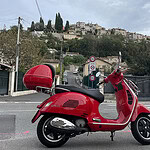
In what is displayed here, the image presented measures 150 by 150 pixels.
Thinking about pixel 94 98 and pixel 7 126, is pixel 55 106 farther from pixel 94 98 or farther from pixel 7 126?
pixel 7 126

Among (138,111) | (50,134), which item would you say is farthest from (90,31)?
(50,134)

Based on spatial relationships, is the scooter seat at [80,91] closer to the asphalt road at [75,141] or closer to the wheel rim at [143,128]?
the asphalt road at [75,141]

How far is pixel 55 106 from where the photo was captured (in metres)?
3.53

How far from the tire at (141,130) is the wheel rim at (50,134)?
136 centimetres

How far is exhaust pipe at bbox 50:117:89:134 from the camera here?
349cm

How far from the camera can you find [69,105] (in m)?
3.57

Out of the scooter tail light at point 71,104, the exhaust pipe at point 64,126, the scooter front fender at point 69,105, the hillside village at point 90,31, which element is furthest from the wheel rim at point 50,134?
the hillside village at point 90,31

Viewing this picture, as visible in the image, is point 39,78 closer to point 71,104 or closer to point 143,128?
point 71,104

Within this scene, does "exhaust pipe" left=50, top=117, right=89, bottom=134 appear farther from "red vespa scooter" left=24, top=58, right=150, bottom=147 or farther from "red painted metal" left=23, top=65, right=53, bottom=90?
"red painted metal" left=23, top=65, right=53, bottom=90

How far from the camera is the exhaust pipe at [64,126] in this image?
349cm

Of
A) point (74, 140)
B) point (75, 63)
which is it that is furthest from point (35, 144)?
point (75, 63)

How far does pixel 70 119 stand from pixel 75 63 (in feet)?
296

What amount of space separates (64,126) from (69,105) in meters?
0.37

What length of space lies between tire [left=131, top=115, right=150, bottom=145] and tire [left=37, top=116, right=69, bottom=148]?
1.31 metres
